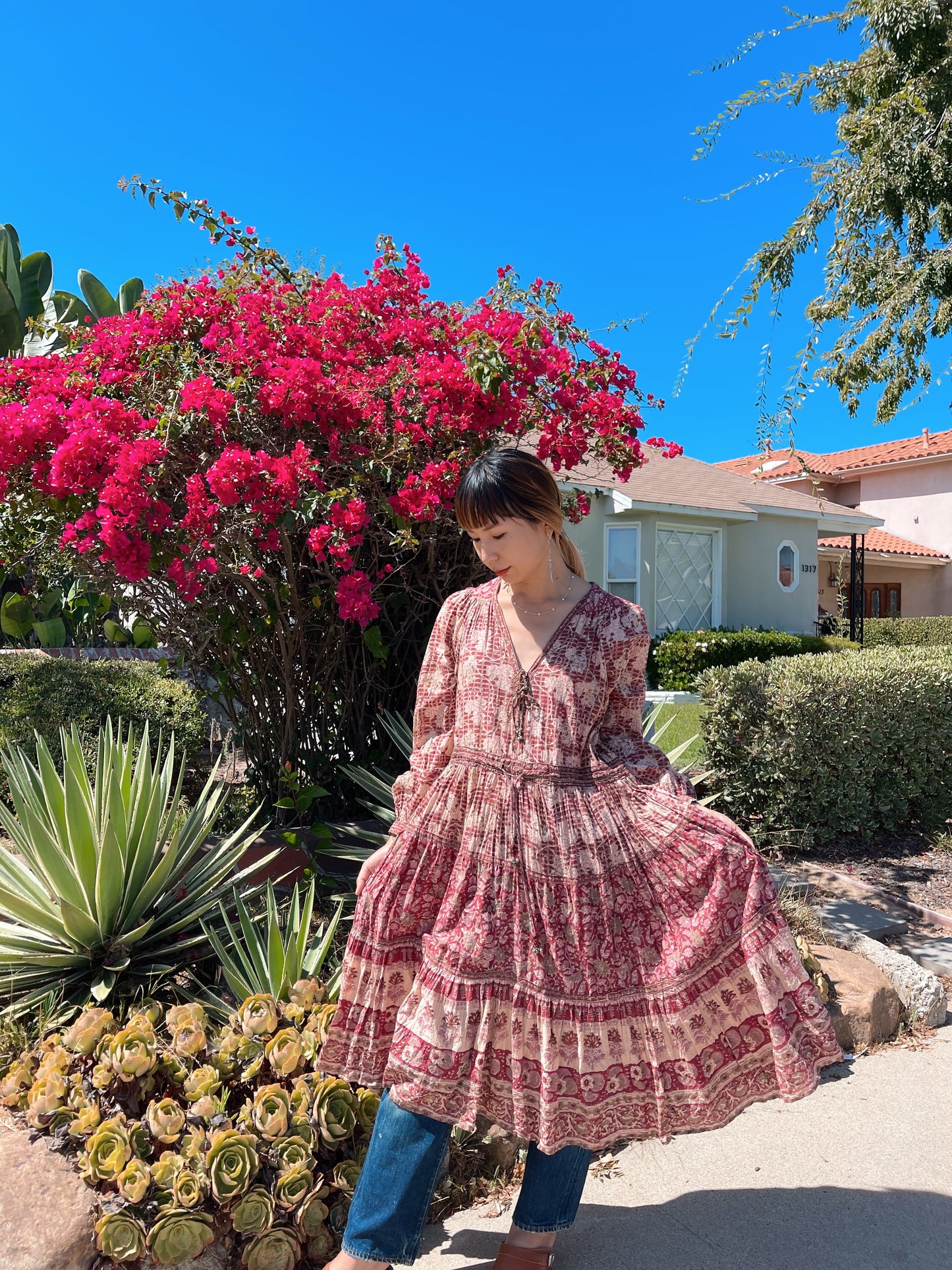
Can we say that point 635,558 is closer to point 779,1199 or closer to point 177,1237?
point 779,1199

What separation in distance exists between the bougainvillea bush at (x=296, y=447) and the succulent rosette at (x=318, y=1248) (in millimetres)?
2121

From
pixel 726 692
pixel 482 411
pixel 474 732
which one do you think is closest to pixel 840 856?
pixel 726 692

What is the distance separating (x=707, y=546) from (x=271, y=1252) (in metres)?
15.8

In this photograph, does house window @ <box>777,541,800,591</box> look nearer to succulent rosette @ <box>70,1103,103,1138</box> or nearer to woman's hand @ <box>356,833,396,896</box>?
woman's hand @ <box>356,833,396,896</box>

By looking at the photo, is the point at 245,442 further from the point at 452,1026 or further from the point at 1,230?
the point at 1,230

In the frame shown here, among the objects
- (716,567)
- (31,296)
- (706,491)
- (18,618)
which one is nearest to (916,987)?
(18,618)

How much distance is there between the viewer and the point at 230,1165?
2.29 m

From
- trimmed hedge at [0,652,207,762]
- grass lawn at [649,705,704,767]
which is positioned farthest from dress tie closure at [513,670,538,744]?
trimmed hedge at [0,652,207,762]

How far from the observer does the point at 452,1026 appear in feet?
6.41

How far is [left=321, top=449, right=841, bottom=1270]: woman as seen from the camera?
A: 1951 millimetres

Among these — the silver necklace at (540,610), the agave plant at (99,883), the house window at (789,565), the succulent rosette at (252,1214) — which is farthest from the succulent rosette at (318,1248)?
the house window at (789,565)

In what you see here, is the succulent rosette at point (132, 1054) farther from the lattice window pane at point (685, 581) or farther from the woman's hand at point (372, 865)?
the lattice window pane at point (685, 581)

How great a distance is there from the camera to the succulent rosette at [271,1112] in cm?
239

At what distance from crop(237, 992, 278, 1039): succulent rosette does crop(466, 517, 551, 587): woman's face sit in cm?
137
